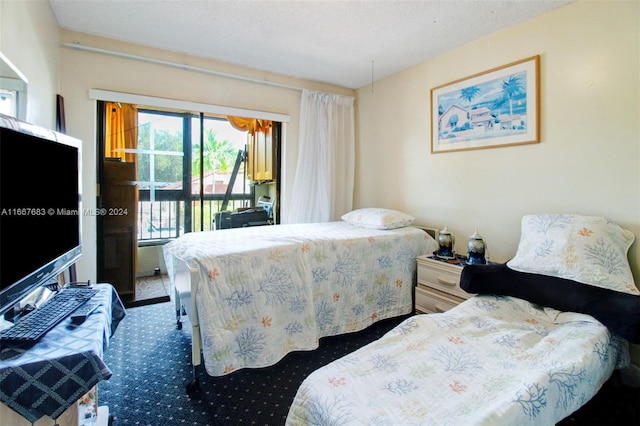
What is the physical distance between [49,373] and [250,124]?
3057mm

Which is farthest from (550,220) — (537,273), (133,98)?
(133,98)

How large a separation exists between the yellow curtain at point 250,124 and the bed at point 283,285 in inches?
55.0

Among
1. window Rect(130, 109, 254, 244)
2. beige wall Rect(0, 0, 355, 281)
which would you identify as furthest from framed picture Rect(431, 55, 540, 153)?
window Rect(130, 109, 254, 244)

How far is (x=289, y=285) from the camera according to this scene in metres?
2.08

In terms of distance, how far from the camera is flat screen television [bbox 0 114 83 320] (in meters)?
1.01

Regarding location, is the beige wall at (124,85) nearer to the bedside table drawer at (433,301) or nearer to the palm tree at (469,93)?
the palm tree at (469,93)

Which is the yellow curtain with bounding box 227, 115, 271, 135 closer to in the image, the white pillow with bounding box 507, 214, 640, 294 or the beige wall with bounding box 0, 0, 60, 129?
the beige wall with bounding box 0, 0, 60, 129

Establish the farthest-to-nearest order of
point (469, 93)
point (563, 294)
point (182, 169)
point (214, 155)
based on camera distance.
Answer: point (214, 155) → point (182, 169) → point (469, 93) → point (563, 294)

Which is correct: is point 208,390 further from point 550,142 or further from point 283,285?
point 550,142

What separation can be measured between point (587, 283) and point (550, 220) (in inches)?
19.4

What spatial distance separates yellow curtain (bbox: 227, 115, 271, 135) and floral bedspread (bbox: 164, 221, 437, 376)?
1.38 metres

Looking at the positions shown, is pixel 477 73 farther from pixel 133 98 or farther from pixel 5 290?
pixel 5 290

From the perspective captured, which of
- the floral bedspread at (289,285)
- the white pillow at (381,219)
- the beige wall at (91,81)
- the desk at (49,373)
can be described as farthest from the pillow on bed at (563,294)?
the beige wall at (91,81)

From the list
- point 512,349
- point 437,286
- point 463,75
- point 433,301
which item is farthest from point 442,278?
point 463,75
